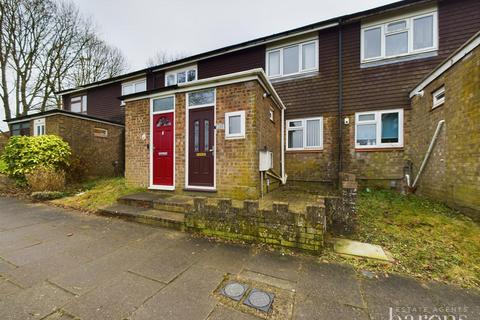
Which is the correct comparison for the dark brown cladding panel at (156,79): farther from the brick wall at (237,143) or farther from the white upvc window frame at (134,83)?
the brick wall at (237,143)

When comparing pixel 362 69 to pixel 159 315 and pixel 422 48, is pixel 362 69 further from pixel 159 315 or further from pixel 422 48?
pixel 159 315

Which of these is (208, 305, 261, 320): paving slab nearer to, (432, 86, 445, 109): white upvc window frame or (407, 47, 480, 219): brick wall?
(407, 47, 480, 219): brick wall

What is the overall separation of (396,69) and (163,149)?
8348mm

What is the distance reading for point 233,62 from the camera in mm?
9367

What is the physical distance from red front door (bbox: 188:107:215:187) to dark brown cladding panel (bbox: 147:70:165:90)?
712 centimetres

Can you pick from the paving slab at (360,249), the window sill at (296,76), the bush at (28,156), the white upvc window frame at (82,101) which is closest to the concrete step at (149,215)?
the paving slab at (360,249)

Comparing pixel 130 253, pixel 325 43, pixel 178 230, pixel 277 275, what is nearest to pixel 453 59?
pixel 325 43

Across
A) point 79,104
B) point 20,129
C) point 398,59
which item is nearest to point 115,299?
point 398,59

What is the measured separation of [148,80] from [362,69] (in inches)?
428

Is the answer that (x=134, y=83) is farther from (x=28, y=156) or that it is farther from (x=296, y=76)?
(x=296, y=76)

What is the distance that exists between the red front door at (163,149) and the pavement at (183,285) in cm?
246

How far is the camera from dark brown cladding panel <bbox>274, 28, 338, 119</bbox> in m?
7.65

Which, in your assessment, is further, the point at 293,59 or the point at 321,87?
the point at 293,59

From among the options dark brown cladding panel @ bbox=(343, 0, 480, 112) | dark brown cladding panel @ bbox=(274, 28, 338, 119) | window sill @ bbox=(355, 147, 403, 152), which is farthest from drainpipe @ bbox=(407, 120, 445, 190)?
dark brown cladding panel @ bbox=(274, 28, 338, 119)
